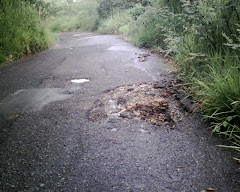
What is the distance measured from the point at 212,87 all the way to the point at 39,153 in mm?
2269

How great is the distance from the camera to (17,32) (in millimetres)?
7105

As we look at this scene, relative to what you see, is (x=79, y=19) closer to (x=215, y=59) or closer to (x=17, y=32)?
(x=17, y=32)

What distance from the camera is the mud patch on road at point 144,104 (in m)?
3.14

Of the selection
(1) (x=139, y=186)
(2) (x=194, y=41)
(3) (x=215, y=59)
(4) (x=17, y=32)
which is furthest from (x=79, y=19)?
(1) (x=139, y=186)

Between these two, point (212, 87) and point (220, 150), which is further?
point (212, 87)

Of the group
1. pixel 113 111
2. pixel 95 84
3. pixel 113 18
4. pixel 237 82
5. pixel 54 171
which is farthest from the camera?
pixel 113 18

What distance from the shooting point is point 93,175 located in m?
2.09

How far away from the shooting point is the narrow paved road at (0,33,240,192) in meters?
2.00

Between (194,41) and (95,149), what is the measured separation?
10.2 ft

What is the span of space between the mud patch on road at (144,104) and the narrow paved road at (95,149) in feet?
0.15

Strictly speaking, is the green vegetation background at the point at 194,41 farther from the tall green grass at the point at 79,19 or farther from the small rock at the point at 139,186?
the tall green grass at the point at 79,19

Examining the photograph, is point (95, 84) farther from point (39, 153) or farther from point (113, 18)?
point (113, 18)

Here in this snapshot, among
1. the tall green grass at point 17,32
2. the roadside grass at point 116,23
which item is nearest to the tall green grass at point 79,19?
the roadside grass at point 116,23

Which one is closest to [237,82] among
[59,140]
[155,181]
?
[155,181]
